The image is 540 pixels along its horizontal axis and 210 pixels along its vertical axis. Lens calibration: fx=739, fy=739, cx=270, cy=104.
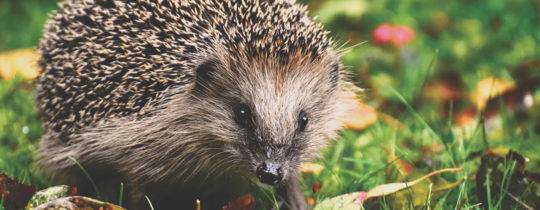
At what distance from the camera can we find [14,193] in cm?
260

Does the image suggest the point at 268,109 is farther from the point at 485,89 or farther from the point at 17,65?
the point at 17,65

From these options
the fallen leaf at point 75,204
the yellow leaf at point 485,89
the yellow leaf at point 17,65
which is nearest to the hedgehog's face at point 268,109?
the fallen leaf at point 75,204

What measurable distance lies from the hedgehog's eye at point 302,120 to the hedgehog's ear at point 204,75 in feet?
1.32

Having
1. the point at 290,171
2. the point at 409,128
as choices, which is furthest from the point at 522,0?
the point at 290,171

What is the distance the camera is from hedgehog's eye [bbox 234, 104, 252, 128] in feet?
9.78

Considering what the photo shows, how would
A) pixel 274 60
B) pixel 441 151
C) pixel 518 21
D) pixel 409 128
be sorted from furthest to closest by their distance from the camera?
pixel 518 21 → pixel 409 128 → pixel 441 151 → pixel 274 60

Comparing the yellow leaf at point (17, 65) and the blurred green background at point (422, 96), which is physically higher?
the yellow leaf at point (17, 65)

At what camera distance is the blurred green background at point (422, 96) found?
320cm

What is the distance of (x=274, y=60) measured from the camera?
301cm

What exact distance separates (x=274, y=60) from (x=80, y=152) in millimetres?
959

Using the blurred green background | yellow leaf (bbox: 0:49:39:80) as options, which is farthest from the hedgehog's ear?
yellow leaf (bbox: 0:49:39:80)

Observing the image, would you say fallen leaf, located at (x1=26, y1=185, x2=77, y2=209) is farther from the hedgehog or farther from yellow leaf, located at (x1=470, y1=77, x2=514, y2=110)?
yellow leaf, located at (x1=470, y1=77, x2=514, y2=110)

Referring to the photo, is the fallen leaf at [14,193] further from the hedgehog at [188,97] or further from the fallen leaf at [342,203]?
the fallen leaf at [342,203]

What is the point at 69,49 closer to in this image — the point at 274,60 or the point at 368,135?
the point at 274,60
